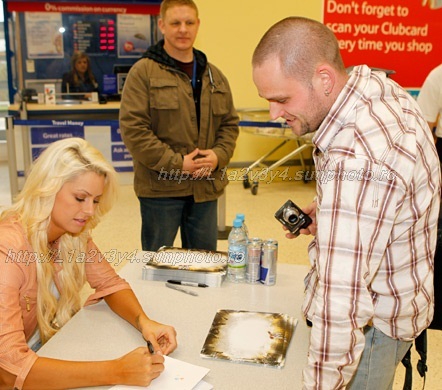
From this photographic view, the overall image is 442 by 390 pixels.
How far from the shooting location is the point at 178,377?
4.55ft

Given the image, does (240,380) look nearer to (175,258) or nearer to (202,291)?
(202,291)

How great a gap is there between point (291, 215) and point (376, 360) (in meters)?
0.50

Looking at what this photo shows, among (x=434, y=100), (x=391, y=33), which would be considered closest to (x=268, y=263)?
(x=434, y=100)

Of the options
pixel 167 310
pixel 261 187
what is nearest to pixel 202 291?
pixel 167 310

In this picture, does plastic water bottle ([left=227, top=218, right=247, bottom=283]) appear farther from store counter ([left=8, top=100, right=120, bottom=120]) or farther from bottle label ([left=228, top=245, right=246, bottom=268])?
store counter ([left=8, top=100, right=120, bottom=120])

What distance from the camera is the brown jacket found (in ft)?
8.78

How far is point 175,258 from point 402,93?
1.11m

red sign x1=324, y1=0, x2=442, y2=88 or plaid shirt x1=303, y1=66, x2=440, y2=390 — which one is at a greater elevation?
red sign x1=324, y1=0, x2=442, y2=88

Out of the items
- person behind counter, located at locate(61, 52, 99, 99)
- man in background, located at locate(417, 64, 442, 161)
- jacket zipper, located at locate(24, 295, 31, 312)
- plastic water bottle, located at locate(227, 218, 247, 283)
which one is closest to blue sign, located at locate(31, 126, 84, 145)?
person behind counter, located at locate(61, 52, 99, 99)

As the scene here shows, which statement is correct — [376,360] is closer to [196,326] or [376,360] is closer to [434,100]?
[196,326]

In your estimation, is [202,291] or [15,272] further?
[202,291]

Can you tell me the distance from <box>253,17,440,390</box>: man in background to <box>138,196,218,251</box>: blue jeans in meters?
1.54

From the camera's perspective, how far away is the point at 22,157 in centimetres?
579

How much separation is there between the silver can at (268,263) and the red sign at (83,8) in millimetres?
4690
